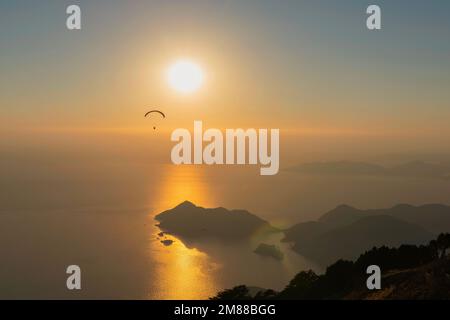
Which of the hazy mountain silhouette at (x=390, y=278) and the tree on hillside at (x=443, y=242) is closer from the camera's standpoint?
the hazy mountain silhouette at (x=390, y=278)

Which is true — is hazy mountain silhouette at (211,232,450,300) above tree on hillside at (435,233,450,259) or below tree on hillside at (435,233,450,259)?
below

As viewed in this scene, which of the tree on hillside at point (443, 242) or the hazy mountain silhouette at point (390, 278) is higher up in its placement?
the tree on hillside at point (443, 242)

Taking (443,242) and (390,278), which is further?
(443,242)

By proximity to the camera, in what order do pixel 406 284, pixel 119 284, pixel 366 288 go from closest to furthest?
1. pixel 406 284
2. pixel 366 288
3. pixel 119 284

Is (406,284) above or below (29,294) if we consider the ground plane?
above

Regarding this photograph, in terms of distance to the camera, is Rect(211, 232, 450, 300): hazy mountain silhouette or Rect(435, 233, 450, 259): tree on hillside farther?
Rect(435, 233, 450, 259): tree on hillside

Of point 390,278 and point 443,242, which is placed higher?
point 443,242

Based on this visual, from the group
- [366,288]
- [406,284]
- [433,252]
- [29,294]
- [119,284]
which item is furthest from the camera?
[119,284]
